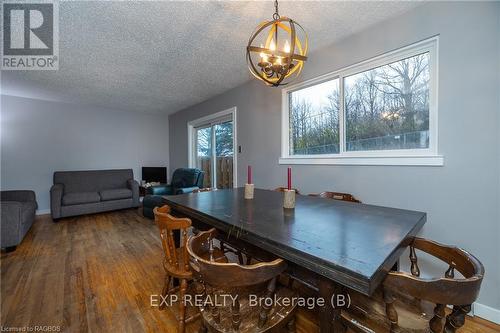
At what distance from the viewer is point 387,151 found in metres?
2.09

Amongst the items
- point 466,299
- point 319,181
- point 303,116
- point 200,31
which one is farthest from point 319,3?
point 466,299

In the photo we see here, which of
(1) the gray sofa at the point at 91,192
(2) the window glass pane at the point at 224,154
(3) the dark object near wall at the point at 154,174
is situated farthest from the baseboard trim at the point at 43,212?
(2) the window glass pane at the point at 224,154

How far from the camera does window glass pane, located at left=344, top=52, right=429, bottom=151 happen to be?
6.28 feet

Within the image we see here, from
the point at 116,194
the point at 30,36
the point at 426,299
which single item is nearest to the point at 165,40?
the point at 30,36

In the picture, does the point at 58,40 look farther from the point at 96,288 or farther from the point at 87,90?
the point at 96,288

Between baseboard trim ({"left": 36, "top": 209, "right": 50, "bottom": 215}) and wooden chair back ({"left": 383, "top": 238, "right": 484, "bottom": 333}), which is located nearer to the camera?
wooden chair back ({"left": 383, "top": 238, "right": 484, "bottom": 333})

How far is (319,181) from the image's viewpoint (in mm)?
2584

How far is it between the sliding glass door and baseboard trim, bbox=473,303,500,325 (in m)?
3.38

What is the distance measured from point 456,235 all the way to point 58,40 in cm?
415

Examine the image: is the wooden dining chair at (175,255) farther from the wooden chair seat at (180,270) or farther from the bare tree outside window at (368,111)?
the bare tree outside window at (368,111)

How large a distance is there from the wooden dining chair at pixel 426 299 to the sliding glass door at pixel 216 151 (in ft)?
11.0

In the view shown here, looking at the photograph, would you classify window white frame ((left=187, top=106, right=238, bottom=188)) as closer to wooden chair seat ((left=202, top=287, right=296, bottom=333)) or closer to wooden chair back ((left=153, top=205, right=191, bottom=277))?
wooden chair back ((left=153, top=205, right=191, bottom=277))

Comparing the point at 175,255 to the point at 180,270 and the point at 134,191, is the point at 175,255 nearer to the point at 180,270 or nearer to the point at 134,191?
the point at 180,270

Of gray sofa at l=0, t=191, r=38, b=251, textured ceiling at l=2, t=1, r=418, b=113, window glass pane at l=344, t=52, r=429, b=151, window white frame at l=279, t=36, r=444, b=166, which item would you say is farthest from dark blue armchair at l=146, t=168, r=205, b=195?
window glass pane at l=344, t=52, r=429, b=151
